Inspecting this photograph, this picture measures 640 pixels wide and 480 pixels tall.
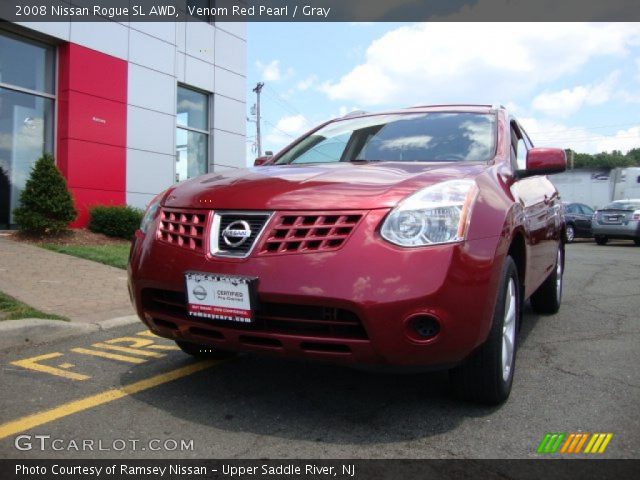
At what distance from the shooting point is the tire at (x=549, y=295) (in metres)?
4.98

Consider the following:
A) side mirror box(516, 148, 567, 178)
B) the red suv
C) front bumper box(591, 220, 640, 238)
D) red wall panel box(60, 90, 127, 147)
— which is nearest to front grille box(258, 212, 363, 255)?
the red suv

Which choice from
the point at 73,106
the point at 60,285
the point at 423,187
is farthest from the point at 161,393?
the point at 73,106

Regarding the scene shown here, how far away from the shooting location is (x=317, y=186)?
260 cm

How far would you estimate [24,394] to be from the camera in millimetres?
3014

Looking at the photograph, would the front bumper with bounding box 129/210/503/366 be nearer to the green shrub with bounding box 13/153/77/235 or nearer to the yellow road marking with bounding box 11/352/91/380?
the yellow road marking with bounding box 11/352/91/380

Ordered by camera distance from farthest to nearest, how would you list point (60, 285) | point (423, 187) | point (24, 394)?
1. point (60, 285)
2. point (24, 394)
3. point (423, 187)

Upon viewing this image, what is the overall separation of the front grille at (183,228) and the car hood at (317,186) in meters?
0.05

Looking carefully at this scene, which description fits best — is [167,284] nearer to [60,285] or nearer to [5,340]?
[5,340]

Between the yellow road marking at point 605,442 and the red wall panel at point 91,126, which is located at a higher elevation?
the red wall panel at point 91,126

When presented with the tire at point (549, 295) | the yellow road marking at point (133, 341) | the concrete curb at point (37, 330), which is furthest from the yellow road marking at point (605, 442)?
the concrete curb at point (37, 330)

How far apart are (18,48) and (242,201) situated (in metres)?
10.1

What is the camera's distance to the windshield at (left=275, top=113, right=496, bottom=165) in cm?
342

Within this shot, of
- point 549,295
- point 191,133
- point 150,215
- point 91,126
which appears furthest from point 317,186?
point 191,133

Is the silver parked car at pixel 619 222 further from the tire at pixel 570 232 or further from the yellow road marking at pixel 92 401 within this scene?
the yellow road marking at pixel 92 401
